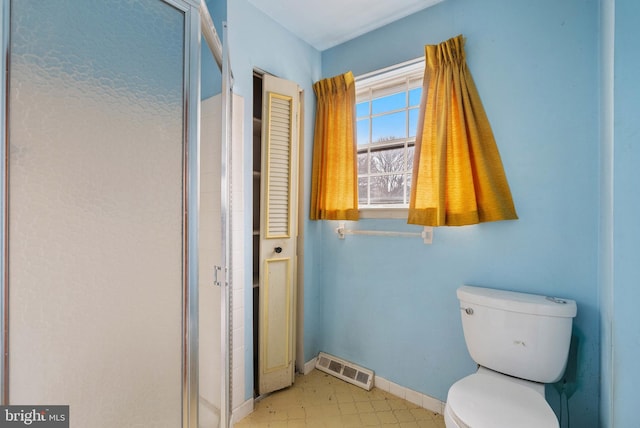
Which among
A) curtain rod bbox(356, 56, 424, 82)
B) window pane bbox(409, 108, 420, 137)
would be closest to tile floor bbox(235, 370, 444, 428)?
window pane bbox(409, 108, 420, 137)

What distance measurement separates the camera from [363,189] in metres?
2.18

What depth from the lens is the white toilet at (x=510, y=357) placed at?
1.11 meters

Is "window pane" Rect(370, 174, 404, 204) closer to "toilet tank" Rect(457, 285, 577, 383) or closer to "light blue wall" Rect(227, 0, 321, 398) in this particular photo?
"light blue wall" Rect(227, 0, 321, 398)

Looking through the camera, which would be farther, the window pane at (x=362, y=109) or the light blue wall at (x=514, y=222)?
the window pane at (x=362, y=109)

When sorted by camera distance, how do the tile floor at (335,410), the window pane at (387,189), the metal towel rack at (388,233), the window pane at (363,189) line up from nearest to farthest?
the tile floor at (335,410) < the metal towel rack at (388,233) < the window pane at (387,189) < the window pane at (363,189)

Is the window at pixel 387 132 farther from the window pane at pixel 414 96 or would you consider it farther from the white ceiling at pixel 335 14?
the white ceiling at pixel 335 14

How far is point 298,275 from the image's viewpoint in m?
2.21

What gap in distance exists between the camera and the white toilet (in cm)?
111

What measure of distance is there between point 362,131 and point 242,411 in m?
2.02

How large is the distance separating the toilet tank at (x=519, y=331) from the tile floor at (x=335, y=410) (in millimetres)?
605

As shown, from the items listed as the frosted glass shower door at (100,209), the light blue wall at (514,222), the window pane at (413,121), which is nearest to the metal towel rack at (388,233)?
the light blue wall at (514,222)

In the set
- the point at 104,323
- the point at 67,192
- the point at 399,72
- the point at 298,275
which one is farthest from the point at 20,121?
the point at 399,72

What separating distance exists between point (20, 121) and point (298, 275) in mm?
1760

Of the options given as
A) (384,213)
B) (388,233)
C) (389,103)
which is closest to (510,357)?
(388,233)
